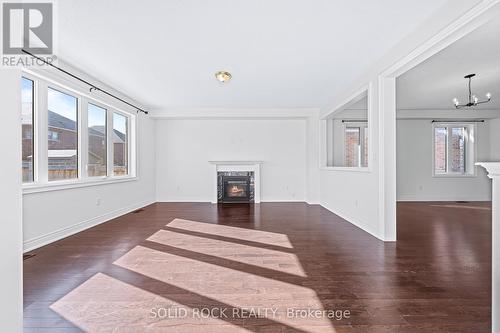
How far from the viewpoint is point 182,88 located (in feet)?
16.2

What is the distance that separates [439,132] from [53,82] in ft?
29.7

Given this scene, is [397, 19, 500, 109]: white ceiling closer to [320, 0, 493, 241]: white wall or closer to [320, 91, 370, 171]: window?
[320, 0, 493, 241]: white wall

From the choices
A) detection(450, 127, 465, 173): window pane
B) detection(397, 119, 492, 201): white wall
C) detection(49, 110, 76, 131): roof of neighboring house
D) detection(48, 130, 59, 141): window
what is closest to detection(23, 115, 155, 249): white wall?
detection(48, 130, 59, 141): window

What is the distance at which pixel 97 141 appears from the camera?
4.78 m

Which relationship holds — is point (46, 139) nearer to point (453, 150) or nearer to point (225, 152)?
point (225, 152)

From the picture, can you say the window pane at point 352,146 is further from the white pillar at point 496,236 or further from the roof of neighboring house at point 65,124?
the white pillar at point 496,236

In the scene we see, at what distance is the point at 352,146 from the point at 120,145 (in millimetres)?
6053

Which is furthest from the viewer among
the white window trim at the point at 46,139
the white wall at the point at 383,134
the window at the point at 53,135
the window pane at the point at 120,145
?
the window pane at the point at 120,145

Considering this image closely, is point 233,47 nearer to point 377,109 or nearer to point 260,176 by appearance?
point 377,109

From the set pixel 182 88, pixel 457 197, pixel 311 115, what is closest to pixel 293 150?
pixel 311 115

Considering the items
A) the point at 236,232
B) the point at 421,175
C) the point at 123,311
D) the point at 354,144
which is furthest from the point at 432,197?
the point at 123,311

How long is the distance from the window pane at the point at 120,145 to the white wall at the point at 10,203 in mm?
4732

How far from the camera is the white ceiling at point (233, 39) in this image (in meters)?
2.44

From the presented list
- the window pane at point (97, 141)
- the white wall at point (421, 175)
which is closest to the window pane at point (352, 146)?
the white wall at point (421, 175)
